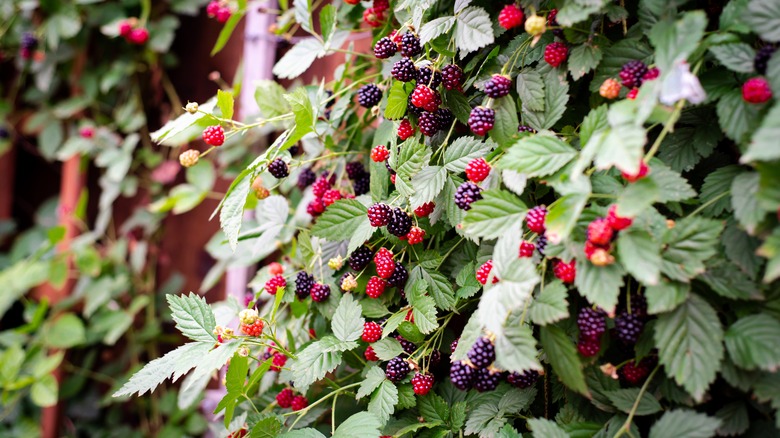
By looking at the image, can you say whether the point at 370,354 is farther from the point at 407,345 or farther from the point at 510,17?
the point at 510,17

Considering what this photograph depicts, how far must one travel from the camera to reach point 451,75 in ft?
3.14

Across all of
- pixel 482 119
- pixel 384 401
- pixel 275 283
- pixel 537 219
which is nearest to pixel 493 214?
pixel 537 219

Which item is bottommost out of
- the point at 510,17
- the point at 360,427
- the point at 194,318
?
the point at 360,427

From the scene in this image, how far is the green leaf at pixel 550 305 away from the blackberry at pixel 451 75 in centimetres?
38

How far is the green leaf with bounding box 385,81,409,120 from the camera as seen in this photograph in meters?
0.99

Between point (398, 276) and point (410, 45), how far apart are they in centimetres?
40

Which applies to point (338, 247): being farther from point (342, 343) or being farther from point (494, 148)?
point (494, 148)

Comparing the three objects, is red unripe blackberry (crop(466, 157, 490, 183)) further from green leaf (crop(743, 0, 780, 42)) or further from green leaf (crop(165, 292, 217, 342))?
green leaf (crop(165, 292, 217, 342))

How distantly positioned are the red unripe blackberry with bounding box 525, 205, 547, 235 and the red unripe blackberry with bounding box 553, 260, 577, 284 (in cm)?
5

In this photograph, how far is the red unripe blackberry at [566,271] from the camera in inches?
29.8

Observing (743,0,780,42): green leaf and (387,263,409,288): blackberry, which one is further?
(387,263,409,288): blackberry

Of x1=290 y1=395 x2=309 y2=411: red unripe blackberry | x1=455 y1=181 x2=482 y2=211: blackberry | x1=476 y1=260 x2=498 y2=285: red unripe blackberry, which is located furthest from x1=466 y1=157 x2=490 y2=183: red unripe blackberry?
x1=290 y1=395 x2=309 y2=411: red unripe blackberry

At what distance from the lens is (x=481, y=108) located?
89 cm

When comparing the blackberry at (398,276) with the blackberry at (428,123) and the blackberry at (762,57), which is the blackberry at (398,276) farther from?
the blackberry at (762,57)
